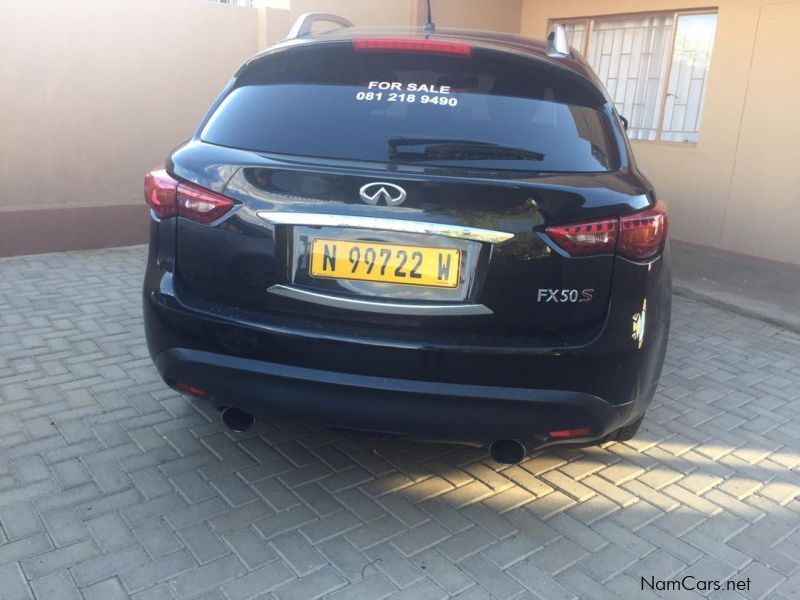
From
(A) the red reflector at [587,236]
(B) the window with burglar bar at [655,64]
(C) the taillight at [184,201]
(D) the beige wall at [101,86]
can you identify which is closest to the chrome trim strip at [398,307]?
(A) the red reflector at [587,236]

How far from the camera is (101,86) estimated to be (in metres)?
6.52

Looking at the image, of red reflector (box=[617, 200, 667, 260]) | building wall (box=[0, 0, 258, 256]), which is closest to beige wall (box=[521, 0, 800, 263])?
building wall (box=[0, 0, 258, 256])

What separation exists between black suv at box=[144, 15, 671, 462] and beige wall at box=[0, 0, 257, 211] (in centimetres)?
427

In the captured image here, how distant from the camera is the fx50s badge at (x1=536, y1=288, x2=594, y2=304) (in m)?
2.38

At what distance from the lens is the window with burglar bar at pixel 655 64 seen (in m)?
7.45

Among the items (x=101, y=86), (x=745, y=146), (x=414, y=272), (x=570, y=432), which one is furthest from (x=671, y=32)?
(x=414, y=272)

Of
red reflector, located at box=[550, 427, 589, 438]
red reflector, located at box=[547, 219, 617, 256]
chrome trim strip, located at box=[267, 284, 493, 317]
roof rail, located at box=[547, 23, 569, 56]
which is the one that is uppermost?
roof rail, located at box=[547, 23, 569, 56]

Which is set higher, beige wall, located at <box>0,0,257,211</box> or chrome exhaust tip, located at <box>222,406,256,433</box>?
beige wall, located at <box>0,0,257,211</box>

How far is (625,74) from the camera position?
8164mm

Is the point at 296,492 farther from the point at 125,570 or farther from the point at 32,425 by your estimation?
the point at 32,425

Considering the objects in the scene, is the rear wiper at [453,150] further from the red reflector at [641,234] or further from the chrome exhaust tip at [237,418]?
the chrome exhaust tip at [237,418]

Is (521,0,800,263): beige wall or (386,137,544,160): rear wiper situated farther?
(521,0,800,263): beige wall

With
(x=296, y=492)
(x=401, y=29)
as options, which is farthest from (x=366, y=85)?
(x=296, y=492)

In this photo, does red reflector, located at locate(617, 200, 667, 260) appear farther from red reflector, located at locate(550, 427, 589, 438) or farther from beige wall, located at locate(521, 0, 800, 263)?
beige wall, located at locate(521, 0, 800, 263)
